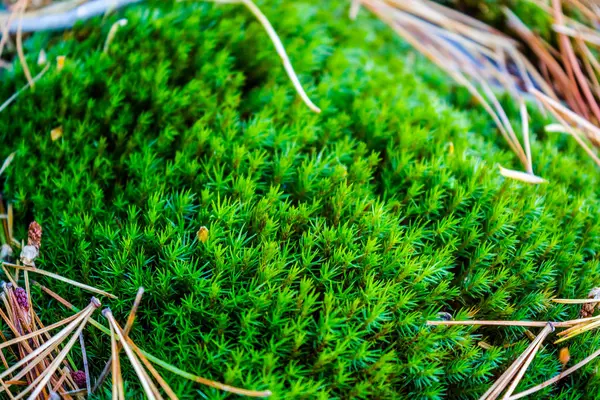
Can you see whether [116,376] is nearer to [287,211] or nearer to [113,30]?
[287,211]

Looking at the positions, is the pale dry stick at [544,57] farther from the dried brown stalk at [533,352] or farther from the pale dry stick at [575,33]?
the dried brown stalk at [533,352]

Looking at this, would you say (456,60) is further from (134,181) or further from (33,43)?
(33,43)

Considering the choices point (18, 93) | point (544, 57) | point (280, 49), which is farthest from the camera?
point (544, 57)

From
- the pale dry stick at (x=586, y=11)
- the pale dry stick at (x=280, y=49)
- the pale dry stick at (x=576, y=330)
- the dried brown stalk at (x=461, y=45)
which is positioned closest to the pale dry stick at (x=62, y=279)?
the pale dry stick at (x=280, y=49)

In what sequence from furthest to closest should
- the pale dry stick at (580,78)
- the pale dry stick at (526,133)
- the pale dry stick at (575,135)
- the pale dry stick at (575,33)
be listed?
the pale dry stick at (575,33)
the pale dry stick at (580,78)
the pale dry stick at (575,135)
the pale dry stick at (526,133)

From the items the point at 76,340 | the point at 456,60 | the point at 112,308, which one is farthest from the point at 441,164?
the point at 76,340

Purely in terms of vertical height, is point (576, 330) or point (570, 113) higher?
point (570, 113)

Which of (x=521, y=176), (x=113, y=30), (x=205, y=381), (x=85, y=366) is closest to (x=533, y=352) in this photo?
(x=521, y=176)
